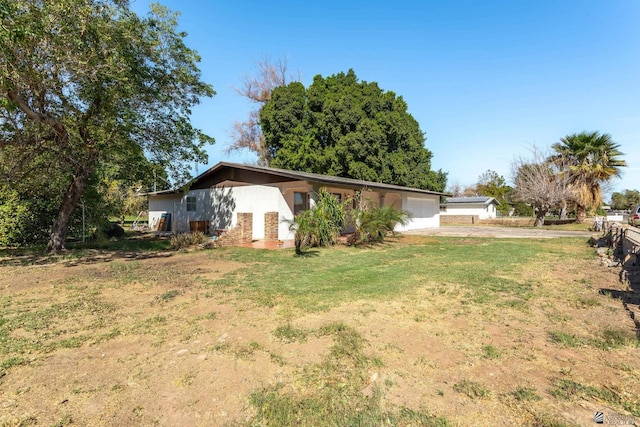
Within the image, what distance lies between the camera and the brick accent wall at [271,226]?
13906 millimetres

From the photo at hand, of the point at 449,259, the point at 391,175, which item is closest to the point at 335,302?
the point at 449,259

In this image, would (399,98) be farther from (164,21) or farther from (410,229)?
(164,21)

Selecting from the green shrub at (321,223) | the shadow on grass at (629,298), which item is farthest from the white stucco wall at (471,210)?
the shadow on grass at (629,298)

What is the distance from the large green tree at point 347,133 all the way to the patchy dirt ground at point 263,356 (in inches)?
807

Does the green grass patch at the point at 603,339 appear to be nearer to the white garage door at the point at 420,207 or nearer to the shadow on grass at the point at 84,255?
the shadow on grass at the point at 84,255

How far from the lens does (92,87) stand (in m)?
8.76

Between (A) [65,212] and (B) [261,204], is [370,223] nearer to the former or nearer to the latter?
(B) [261,204]

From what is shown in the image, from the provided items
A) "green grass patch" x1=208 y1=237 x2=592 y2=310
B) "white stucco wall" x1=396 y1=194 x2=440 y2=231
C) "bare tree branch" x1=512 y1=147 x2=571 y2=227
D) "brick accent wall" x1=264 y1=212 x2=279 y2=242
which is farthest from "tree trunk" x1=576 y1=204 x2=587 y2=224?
"brick accent wall" x1=264 y1=212 x2=279 y2=242

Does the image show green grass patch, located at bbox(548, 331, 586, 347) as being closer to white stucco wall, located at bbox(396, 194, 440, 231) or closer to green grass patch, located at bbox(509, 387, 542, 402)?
green grass patch, located at bbox(509, 387, 542, 402)

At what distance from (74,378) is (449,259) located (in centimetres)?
888

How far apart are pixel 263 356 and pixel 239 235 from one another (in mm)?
10723

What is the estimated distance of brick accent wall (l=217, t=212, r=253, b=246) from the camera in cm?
1351

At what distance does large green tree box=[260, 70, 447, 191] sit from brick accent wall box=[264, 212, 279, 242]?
12561 millimetres

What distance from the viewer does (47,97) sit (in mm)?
9500
